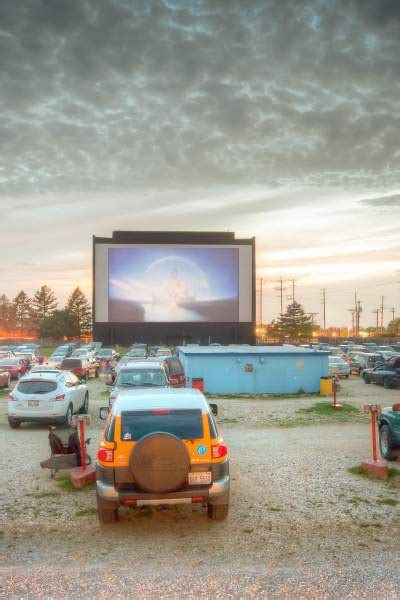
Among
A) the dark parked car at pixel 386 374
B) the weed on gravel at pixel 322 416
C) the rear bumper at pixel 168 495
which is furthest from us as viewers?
the dark parked car at pixel 386 374

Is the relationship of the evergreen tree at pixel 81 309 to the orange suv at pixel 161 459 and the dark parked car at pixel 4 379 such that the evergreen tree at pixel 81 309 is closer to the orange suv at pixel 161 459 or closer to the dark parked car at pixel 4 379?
the dark parked car at pixel 4 379

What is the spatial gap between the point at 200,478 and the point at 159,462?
69 cm

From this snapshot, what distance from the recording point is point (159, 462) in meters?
7.99

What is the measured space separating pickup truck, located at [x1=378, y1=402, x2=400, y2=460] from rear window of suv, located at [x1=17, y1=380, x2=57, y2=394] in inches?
383

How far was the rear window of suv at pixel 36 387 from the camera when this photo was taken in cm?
1830

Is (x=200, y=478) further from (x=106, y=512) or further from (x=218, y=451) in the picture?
(x=106, y=512)

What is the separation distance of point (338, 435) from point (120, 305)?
69.7 meters

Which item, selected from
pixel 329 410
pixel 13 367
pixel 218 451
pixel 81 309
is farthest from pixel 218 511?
pixel 81 309

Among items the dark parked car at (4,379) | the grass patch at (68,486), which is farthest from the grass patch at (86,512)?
the dark parked car at (4,379)

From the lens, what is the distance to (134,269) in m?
85.9

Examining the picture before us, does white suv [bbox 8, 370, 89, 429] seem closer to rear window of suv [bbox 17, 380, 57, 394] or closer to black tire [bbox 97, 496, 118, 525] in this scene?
rear window of suv [bbox 17, 380, 57, 394]

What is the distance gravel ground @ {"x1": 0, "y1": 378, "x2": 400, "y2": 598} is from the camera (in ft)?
21.6

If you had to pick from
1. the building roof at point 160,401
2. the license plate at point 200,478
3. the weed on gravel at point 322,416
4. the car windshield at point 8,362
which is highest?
the building roof at point 160,401

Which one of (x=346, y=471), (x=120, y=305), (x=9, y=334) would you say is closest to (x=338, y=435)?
(x=346, y=471)
